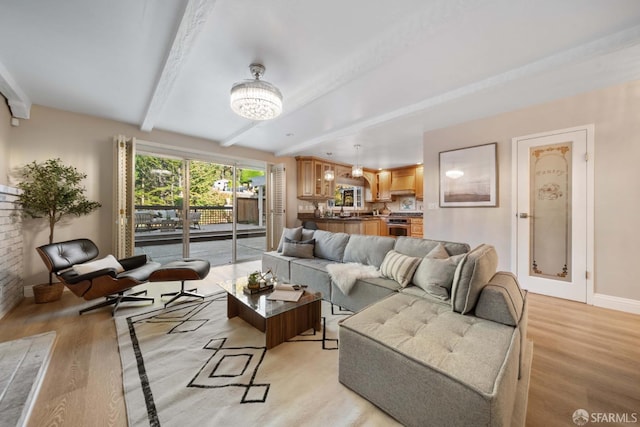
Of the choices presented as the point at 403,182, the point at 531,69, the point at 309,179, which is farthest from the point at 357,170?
the point at 531,69

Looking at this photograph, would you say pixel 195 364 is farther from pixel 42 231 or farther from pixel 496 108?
pixel 496 108

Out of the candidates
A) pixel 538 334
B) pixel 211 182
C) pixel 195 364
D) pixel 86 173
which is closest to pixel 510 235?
pixel 538 334

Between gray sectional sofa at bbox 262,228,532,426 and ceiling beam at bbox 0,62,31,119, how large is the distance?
13.1ft

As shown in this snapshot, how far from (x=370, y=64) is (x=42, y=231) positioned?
4586 millimetres

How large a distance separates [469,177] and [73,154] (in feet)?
19.2

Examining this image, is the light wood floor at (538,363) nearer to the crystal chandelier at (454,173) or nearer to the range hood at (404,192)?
the crystal chandelier at (454,173)

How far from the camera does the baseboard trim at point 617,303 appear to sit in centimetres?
255

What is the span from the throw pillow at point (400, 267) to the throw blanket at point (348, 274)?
0.14 m

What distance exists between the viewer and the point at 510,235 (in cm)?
334

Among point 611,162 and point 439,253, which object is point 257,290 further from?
point 611,162

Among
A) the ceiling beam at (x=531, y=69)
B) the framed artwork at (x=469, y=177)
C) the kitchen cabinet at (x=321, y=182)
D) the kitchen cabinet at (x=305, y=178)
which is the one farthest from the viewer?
the kitchen cabinet at (x=321, y=182)

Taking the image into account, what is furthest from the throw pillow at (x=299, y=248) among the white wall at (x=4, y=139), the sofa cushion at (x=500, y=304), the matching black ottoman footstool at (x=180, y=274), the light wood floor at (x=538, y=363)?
the white wall at (x=4, y=139)

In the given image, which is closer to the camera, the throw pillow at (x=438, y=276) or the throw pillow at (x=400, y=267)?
the throw pillow at (x=438, y=276)

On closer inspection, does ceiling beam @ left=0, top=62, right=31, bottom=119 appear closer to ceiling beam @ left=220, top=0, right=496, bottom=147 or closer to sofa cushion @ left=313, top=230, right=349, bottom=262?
ceiling beam @ left=220, top=0, right=496, bottom=147
